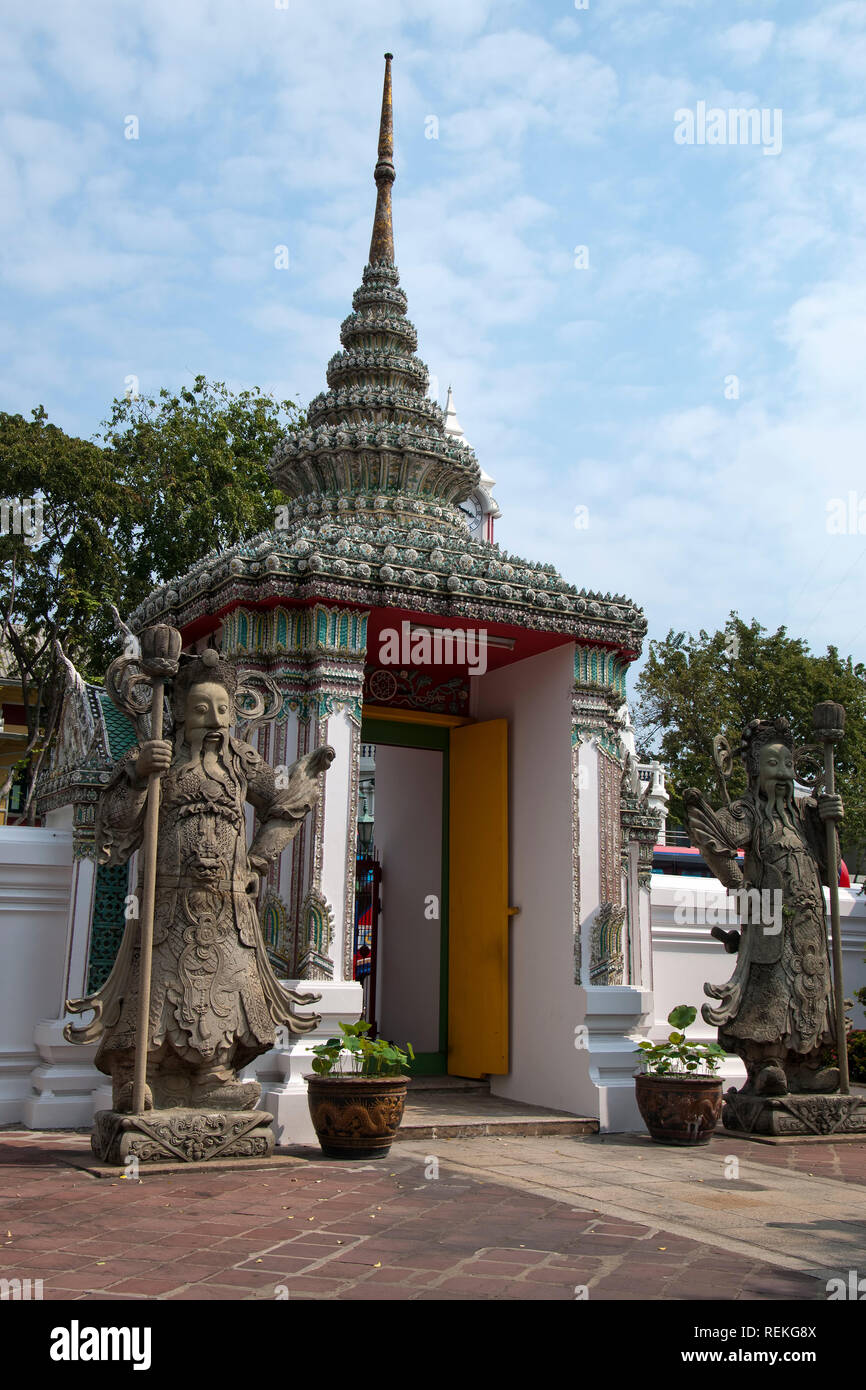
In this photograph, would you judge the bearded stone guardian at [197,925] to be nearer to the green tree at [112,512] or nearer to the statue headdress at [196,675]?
the statue headdress at [196,675]

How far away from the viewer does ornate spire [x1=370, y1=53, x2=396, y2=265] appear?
11.3 meters

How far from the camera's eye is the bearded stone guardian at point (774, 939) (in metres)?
8.15

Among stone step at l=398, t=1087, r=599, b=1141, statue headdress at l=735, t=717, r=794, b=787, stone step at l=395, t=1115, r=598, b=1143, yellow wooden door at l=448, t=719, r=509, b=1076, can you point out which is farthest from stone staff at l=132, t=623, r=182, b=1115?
statue headdress at l=735, t=717, r=794, b=787

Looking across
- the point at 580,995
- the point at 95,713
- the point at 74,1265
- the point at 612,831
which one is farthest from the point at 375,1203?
the point at 95,713

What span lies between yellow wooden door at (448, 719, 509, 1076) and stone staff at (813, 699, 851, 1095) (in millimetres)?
2496

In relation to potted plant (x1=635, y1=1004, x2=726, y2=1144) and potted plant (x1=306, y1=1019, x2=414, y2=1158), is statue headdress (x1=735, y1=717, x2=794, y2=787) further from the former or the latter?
potted plant (x1=306, y1=1019, x2=414, y2=1158)

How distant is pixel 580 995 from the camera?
855 cm

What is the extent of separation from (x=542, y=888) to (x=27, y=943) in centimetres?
378

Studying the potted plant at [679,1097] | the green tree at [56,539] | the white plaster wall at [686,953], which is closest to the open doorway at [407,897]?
the white plaster wall at [686,953]

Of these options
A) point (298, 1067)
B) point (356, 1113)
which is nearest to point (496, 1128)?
point (298, 1067)

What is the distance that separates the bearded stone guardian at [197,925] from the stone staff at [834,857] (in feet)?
12.0

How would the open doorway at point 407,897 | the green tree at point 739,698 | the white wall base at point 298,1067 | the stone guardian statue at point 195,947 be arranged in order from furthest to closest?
1. the green tree at point 739,698
2. the open doorway at point 407,897
3. the white wall base at point 298,1067
4. the stone guardian statue at point 195,947
